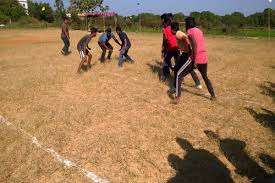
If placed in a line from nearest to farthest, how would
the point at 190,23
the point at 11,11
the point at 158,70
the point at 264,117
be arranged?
the point at 264,117 → the point at 190,23 → the point at 158,70 → the point at 11,11

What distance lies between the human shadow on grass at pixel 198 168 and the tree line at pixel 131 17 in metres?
23.1

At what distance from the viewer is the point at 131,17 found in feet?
174

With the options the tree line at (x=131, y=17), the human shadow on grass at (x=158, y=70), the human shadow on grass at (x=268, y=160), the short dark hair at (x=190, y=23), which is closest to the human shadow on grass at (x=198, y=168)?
the human shadow on grass at (x=268, y=160)

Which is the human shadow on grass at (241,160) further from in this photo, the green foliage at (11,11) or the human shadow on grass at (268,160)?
the green foliage at (11,11)

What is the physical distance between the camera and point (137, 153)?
5.57 m

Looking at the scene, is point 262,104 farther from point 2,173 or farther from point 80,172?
point 2,173

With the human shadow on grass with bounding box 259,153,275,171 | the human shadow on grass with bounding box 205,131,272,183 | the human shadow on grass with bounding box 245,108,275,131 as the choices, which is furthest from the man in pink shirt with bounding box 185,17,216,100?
the human shadow on grass with bounding box 259,153,275,171

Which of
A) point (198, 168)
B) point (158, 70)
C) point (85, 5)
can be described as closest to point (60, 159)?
point (198, 168)

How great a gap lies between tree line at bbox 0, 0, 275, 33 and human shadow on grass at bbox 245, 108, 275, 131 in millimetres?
21587

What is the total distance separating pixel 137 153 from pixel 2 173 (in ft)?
6.88

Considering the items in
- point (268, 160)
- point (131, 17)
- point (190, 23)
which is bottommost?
point (268, 160)

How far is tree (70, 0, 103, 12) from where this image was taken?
4984 cm

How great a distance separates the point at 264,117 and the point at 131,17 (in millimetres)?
47613

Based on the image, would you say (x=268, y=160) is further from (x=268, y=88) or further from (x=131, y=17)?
(x=131, y=17)
